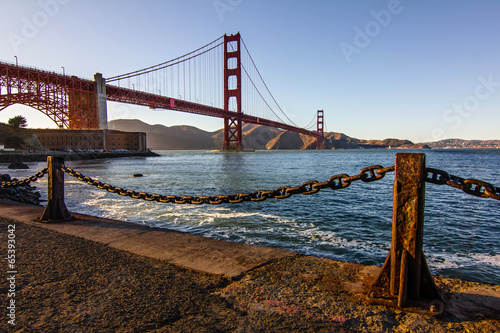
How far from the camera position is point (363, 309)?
1.83m

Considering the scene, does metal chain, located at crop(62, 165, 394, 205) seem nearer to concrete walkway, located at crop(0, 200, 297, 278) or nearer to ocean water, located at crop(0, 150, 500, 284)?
concrete walkway, located at crop(0, 200, 297, 278)

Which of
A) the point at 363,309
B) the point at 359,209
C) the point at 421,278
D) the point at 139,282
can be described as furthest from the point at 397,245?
the point at 359,209

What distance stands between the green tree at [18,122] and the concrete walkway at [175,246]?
216ft

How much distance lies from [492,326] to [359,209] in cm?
816

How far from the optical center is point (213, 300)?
6.48ft

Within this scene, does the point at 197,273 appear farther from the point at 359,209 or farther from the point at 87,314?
the point at 359,209

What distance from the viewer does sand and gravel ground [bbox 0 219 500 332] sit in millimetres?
1677

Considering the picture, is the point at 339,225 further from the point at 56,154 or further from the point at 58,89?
the point at 58,89

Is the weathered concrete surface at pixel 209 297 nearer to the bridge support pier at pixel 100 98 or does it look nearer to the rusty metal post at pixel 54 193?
the rusty metal post at pixel 54 193

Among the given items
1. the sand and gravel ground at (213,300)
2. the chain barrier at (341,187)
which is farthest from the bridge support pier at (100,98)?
the sand and gravel ground at (213,300)

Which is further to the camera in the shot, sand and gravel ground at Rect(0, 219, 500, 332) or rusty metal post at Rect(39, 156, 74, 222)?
rusty metal post at Rect(39, 156, 74, 222)

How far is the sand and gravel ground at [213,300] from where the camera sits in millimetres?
1677

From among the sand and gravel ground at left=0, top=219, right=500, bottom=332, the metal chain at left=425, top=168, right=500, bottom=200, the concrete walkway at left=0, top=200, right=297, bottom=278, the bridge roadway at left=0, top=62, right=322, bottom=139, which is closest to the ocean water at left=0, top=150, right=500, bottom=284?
the concrete walkway at left=0, top=200, right=297, bottom=278

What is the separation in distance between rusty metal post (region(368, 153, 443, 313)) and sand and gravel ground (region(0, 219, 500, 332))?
0.11m
